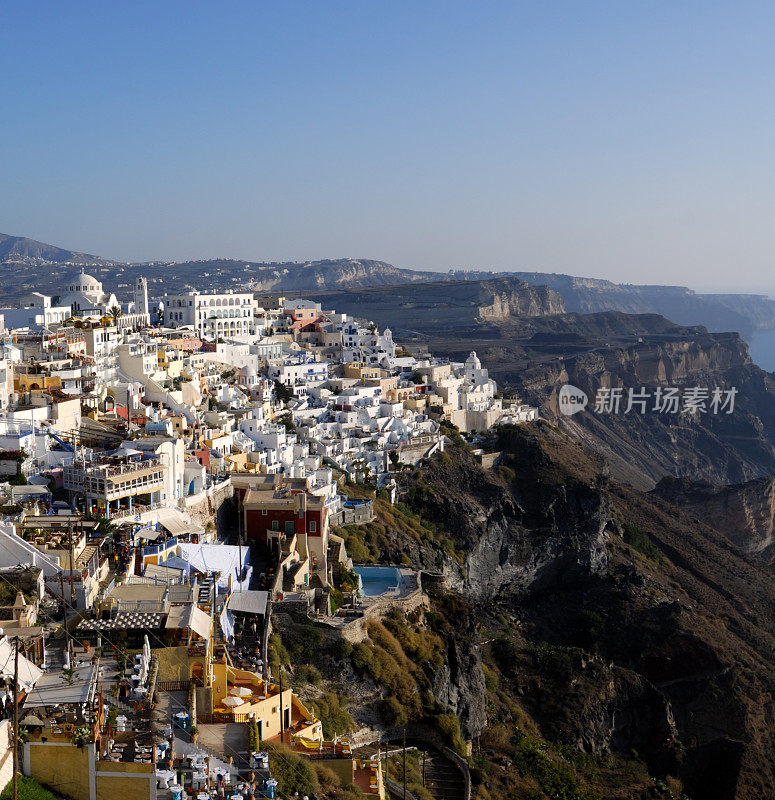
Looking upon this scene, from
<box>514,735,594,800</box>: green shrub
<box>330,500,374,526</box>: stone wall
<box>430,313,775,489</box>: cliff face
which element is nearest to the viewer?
<box>514,735,594,800</box>: green shrub

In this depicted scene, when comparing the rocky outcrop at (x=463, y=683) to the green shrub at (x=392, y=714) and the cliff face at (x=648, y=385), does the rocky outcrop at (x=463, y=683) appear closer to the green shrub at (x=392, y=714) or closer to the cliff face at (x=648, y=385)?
the green shrub at (x=392, y=714)

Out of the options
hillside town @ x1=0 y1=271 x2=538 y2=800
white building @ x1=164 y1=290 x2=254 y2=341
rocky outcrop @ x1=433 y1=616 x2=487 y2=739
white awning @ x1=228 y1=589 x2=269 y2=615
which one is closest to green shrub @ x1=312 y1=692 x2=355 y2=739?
hillside town @ x1=0 y1=271 x2=538 y2=800

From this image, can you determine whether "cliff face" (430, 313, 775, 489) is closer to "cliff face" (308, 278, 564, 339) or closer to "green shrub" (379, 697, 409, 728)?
"cliff face" (308, 278, 564, 339)

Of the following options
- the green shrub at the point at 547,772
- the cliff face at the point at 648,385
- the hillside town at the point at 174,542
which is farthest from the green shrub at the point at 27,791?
the cliff face at the point at 648,385


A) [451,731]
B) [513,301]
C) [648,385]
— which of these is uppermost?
[513,301]

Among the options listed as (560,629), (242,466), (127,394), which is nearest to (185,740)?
(242,466)

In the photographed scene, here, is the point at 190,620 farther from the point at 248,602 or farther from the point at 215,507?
the point at 215,507

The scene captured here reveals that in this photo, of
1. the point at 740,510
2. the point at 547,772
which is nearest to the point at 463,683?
the point at 547,772
